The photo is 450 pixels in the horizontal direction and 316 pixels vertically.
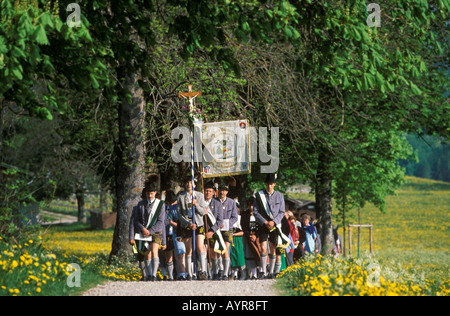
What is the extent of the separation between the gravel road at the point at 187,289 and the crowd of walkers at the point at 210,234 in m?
1.99

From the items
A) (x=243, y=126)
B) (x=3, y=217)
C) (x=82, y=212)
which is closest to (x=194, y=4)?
(x=3, y=217)

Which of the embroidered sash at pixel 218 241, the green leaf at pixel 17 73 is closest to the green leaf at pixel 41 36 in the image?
the green leaf at pixel 17 73

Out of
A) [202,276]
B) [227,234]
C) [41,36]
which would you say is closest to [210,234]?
[227,234]

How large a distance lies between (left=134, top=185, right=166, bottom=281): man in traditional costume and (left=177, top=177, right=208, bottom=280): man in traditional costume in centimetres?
65

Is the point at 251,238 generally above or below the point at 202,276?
above

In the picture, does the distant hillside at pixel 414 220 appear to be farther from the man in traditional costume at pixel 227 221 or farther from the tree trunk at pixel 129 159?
the man in traditional costume at pixel 227 221

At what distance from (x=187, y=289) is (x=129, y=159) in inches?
220

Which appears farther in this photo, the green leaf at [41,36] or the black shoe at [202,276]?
the black shoe at [202,276]

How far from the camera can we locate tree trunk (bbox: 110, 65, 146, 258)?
1507cm

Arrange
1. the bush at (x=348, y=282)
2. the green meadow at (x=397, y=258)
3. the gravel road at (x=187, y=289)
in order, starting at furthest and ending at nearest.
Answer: the gravel road at (x=187, y=289) → the green meadow at (x=397, y=258) → the bush at (x=348, y=282)

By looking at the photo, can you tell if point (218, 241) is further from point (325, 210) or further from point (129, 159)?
point (325, 210)

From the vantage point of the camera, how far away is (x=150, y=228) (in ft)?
42.8

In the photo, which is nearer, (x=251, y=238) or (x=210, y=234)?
(x=210, y=234)

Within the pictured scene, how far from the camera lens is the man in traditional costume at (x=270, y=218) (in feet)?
45.4
